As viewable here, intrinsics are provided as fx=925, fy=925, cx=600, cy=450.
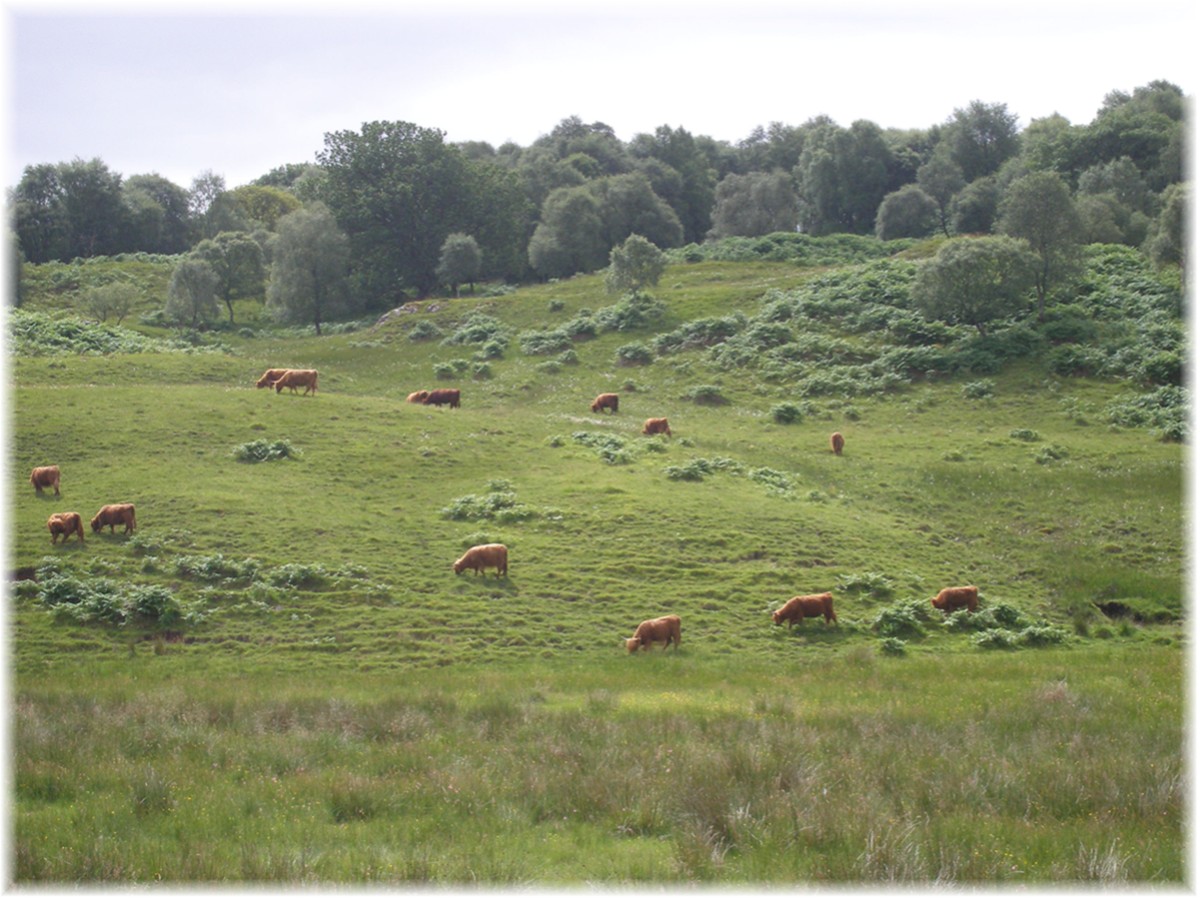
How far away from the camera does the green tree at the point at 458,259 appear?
10044 cm

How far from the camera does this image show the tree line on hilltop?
281ft

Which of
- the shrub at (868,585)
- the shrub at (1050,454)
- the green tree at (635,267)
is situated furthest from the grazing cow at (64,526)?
the green tree at (635,267)

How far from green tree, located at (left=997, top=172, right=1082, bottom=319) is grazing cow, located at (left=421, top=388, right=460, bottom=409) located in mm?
40980

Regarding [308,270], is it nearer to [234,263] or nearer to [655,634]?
[234,263]

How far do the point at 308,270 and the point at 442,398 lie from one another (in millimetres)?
45020

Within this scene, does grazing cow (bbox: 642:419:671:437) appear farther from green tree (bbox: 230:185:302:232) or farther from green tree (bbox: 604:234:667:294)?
green tree (bbox: 230:185:302:232)

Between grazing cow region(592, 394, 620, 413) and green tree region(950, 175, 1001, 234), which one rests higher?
green tree region(950, 175, 1001, 234)

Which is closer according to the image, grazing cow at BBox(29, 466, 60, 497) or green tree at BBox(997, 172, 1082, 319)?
grazing cow at BBox(29, 466, 60, 497)

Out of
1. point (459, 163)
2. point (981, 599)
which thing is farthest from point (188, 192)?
point (981, 599)

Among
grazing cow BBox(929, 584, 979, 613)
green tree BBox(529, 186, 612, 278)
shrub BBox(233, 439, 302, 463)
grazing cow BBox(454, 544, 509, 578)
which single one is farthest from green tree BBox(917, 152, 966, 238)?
grazing cow BBox(454, 544, 509, 578)

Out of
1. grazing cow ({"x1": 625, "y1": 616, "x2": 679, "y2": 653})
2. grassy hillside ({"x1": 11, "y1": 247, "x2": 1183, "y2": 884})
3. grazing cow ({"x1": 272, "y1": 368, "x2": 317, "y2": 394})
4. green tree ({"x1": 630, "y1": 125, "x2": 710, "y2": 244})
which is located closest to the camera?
grassy hillside ({"x1": 11, "y1": 247, "x2": 1183, "y2": 884})

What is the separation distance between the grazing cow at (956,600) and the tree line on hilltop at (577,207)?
130 feet

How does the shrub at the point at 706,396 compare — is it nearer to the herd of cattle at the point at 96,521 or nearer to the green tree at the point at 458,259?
the herd of cattle at the point at 96,521

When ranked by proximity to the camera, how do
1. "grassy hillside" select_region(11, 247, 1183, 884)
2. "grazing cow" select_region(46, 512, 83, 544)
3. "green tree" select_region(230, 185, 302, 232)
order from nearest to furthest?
"grassy hillside" select_region(11, 247, 1183, 884)
"grazing cow" select_region(46, 512, 83, 544)
"green tree" select_region(230, 185, 302, 232)
